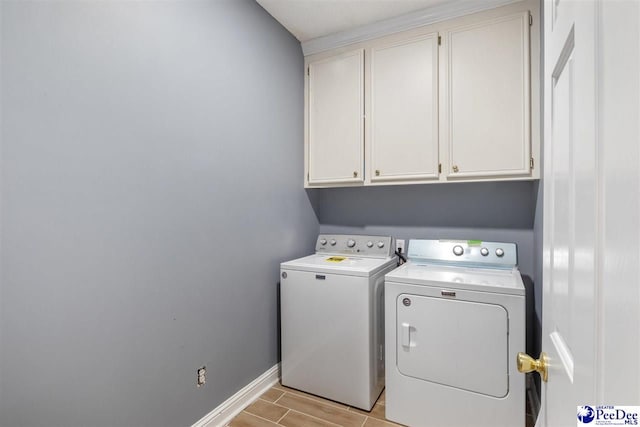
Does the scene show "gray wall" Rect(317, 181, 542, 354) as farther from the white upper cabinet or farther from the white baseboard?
the white baseboard

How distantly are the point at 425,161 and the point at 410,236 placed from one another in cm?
64

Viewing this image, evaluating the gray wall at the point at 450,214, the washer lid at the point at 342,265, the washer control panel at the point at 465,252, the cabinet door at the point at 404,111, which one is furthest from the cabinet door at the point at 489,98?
the washer lid at the point at 342,265

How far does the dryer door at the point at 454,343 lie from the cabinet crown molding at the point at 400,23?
1775 mm

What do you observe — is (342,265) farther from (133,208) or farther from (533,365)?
(533,365)

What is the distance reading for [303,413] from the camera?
6.24 feet

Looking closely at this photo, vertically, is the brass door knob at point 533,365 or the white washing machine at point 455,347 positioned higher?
the brass door knob at point 533,365

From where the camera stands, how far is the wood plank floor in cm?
181

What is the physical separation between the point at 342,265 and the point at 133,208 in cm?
125

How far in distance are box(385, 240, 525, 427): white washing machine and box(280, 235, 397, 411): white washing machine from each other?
0.47 ft

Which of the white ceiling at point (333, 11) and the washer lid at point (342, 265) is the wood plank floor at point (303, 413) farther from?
the white ceiling at point (333, 11)

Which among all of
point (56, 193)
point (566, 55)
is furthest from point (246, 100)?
point (566, 55)

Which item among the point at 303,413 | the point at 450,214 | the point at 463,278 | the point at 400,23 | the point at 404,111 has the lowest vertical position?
the point at 303,413

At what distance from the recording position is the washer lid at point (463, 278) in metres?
1.63

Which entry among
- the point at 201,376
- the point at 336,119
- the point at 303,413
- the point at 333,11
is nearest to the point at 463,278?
the point at 303,413
